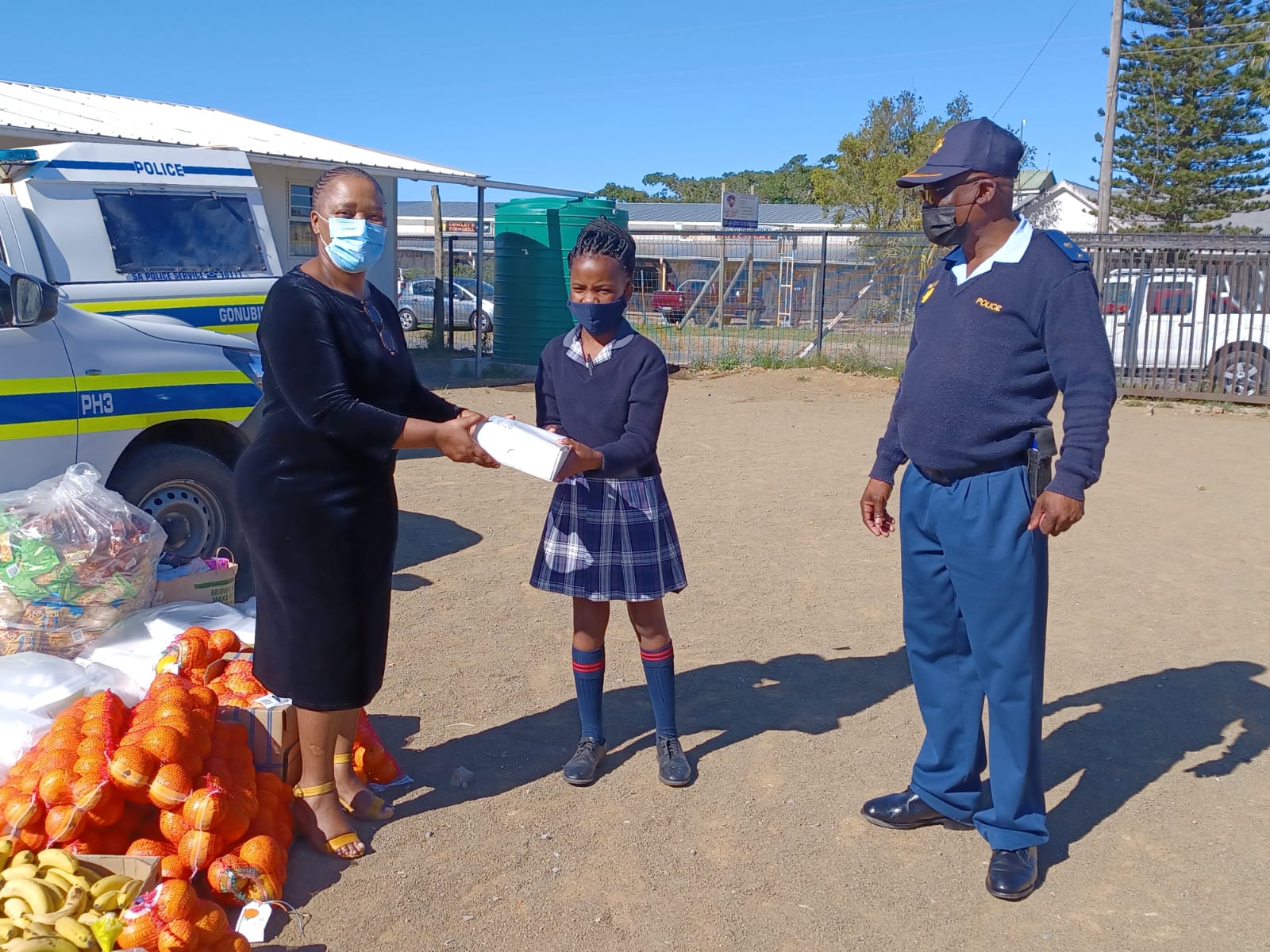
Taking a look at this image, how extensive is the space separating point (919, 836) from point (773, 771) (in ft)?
2.13

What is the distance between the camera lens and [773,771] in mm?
4277

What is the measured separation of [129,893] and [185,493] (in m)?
3.34

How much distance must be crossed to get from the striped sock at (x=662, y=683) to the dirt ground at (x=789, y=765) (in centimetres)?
23

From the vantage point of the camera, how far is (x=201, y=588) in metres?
5.05

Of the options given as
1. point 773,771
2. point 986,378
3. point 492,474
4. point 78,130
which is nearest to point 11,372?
point 773,771

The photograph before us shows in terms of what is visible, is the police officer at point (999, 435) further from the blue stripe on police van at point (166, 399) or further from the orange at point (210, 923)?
the blue stripe on police van at point (166, 399)

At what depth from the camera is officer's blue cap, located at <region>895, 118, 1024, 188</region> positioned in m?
3.35

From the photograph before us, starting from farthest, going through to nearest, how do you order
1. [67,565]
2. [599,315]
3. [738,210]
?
[738,210]
[67,565]
[599,315]

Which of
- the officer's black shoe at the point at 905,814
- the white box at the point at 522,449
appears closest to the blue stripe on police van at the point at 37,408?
the white box at the point at 522,449

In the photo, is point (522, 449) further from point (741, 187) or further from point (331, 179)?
point (741, 187)

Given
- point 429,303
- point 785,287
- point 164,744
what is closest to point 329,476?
point 164,744

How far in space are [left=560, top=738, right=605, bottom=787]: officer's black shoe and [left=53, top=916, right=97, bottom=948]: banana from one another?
173cm

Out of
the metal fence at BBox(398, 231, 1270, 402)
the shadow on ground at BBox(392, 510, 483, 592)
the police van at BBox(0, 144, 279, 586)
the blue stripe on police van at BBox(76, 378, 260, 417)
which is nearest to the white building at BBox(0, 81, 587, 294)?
the metal fence at BBox(398, 231, 1270, 402)

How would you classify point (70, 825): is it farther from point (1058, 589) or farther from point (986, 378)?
point (1058, 589)
